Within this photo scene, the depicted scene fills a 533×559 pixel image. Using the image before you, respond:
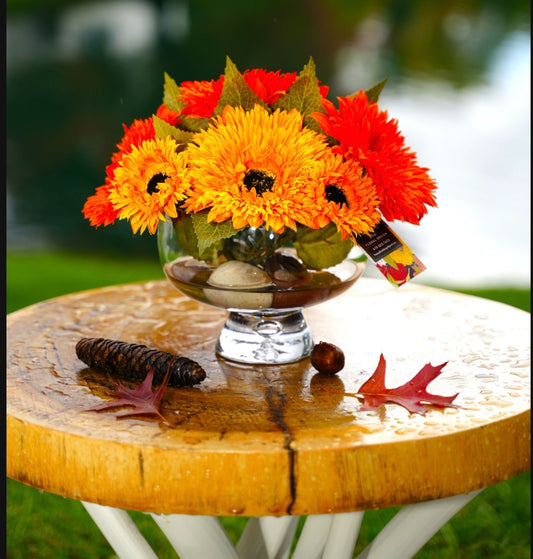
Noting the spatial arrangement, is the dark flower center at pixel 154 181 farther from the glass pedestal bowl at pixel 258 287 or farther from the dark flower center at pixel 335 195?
the dark flower center at pixel 335 195

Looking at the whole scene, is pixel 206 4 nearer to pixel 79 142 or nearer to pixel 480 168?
pixel 79 142

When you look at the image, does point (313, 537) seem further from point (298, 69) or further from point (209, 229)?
point (298, 69)

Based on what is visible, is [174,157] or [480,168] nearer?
[174,157]

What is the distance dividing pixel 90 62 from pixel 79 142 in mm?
1665

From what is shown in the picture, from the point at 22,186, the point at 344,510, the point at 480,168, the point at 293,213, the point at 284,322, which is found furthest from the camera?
the point at 480,168

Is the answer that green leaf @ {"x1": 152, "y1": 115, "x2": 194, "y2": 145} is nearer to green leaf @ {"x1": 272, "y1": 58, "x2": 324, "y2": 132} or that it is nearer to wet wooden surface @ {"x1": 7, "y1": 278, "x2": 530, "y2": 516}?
green leaf @ {"x1": 272, "y1": 58, "x2": 324, "y2": 132}

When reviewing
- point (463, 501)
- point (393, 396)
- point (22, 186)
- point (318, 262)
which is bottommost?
point (463, 501)

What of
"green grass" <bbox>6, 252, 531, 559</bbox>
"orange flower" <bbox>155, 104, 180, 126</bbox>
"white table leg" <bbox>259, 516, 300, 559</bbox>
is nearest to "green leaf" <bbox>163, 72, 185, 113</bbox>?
"orange flower" <bbox>155, 104, 180, 126</bbox>

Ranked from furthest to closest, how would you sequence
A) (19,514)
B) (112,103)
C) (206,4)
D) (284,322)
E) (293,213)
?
(206,4), (112,103), (19,514), (284,322), (293,213)

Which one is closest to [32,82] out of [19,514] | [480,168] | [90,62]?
[90,62]

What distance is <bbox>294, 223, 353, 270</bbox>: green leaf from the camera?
952 mm

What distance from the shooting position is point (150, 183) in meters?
0.92

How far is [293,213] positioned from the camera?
874mm

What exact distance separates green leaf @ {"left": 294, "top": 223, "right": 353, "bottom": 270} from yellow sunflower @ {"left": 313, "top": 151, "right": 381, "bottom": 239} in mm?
51
